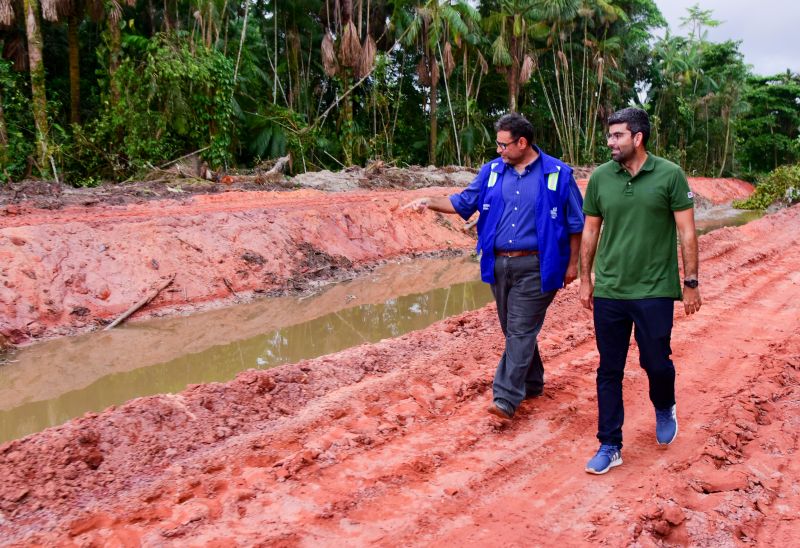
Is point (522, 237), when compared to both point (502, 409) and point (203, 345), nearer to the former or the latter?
point (502, 409)

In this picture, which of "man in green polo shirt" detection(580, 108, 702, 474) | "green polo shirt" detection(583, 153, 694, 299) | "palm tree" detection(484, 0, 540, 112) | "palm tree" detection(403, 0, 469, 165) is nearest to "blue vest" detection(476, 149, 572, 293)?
"man in green polo shirt" detection(580, 108, 702, 474)

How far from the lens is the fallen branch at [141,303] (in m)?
8.06

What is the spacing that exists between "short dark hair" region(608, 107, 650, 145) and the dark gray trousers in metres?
0.95

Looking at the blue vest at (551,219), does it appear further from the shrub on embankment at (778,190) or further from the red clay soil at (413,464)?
the shrub on embankment at (778,190)

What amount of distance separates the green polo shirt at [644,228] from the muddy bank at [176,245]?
22.3 feet

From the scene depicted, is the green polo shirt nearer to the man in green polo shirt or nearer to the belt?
the man in green polo shirt

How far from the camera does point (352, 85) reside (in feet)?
73.7

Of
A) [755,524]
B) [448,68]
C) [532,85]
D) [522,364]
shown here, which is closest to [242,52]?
[448,68]

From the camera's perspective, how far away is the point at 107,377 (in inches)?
263

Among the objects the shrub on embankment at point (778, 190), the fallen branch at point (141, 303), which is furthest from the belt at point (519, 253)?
the shrub on embankment at point (778, 190)

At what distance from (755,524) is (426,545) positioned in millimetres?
1492

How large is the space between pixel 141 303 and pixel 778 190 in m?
23.6

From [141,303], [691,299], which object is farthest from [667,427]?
[141,303]

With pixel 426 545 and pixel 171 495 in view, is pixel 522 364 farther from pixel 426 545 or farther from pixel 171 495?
pixel 171 495
